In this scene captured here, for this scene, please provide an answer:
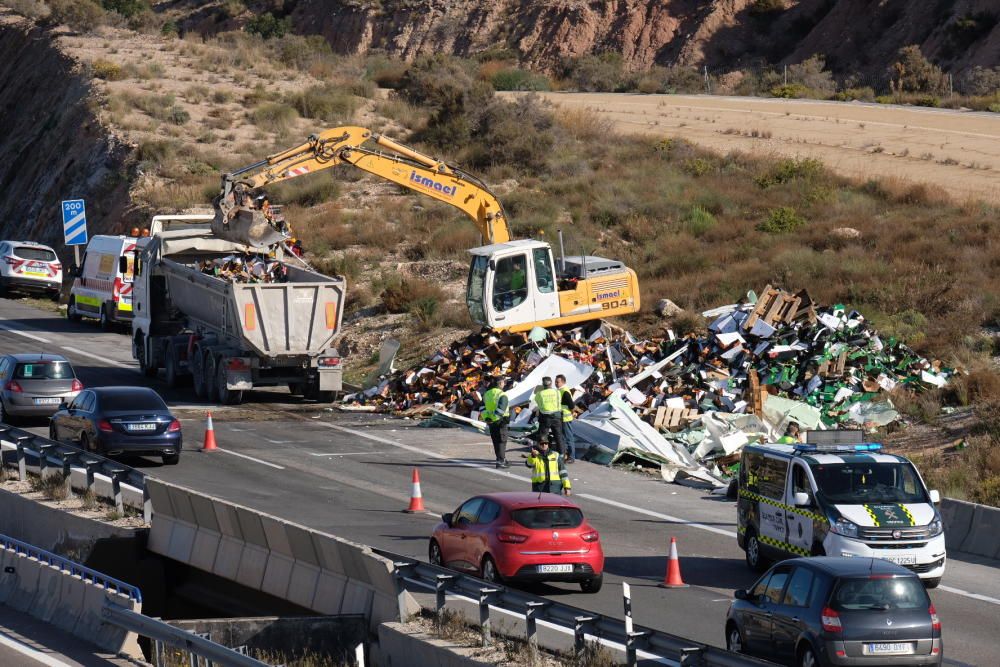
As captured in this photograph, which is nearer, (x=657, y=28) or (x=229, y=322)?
(x=229, y=322)

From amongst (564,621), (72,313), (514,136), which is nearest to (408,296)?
(72,313)

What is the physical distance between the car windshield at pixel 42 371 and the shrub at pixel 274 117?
102 feet

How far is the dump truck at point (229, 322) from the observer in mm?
30766

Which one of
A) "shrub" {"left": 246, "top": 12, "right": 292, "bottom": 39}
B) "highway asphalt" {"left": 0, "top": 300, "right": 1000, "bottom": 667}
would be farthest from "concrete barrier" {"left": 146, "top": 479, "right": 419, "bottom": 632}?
"shrub" {"left": 246, "top": 12, "right": 292, "bottom": 39}

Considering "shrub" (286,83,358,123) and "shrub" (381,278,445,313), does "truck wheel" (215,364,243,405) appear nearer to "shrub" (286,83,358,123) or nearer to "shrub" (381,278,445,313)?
"shrub" (381,278,445,313)

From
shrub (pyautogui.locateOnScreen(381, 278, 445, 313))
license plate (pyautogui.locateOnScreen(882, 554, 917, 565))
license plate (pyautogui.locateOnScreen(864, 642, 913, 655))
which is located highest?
shrub (pyautogui.locateOnScreen(381, 278, 445, 313))

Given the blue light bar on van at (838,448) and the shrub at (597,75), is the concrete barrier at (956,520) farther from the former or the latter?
the shrub at (597,75)

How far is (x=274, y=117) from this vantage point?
60.8 m

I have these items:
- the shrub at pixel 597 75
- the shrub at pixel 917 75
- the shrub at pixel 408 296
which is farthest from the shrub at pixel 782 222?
the shrub at pixel 597 75

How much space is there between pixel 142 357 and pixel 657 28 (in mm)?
54538

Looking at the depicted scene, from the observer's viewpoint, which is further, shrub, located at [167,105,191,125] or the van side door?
shrub, located at [167,105,191,125]

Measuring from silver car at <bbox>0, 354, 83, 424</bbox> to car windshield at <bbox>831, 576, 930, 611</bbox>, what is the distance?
788 inches

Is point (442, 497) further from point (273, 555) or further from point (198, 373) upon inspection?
point (198, 373)

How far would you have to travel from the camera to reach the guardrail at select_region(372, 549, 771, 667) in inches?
456
